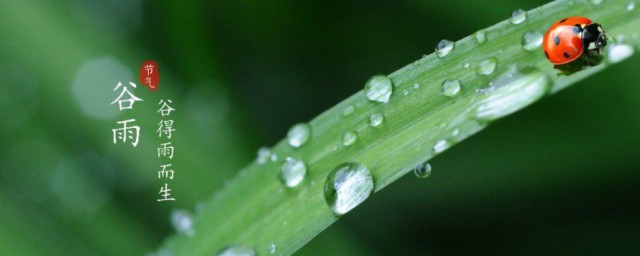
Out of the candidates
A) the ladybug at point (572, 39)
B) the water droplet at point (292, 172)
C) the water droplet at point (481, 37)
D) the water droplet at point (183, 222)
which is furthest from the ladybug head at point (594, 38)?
the water droplet at point (183, 222)

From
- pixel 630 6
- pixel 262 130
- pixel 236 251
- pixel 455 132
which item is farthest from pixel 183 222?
pixel 262 130

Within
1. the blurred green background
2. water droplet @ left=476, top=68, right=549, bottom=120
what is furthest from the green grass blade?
the blurred green background

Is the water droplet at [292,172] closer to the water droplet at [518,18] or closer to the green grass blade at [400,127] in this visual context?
the green grass blade at [400,127]

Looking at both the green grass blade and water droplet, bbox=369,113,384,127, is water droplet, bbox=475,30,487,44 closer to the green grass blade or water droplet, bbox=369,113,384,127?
the green grass blade

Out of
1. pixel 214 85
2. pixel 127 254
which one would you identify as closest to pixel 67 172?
pixel 127 254

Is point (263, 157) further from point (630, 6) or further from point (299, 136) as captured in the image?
point (630, 6)
